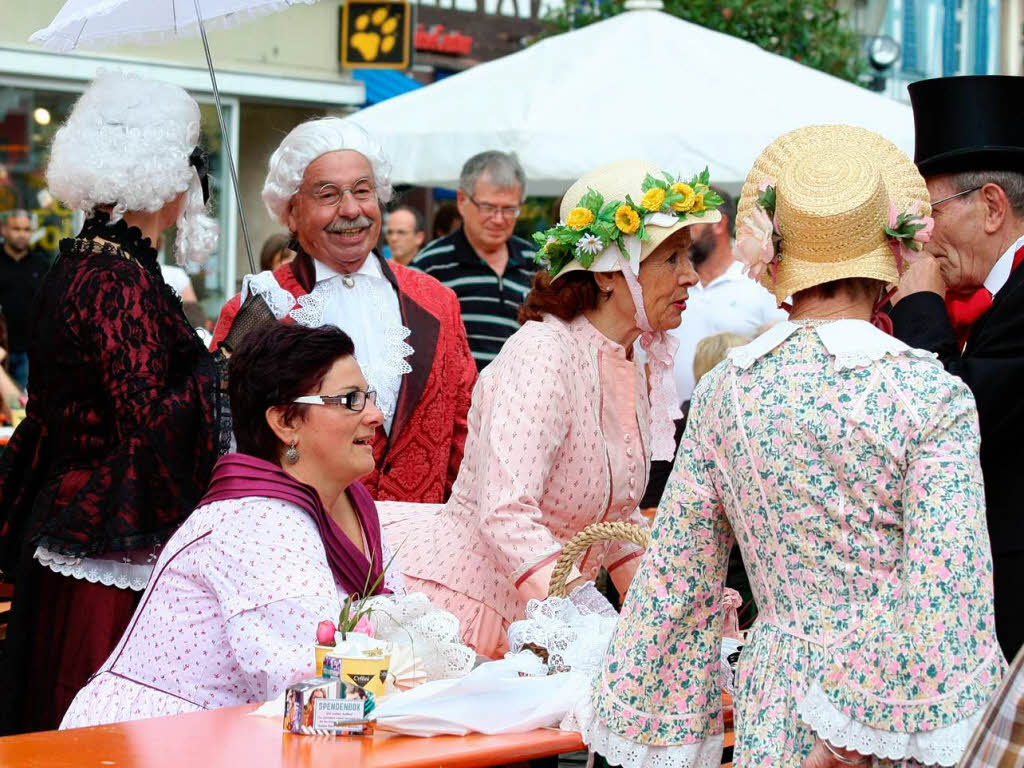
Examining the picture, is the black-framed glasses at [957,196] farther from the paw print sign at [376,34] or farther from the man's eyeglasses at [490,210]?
the paw print sign at [376,34]

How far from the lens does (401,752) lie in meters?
2.70

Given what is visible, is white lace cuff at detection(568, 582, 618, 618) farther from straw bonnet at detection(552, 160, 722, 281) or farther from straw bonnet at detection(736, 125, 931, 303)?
straw bonnet at detection(736, 125, 931, 303)

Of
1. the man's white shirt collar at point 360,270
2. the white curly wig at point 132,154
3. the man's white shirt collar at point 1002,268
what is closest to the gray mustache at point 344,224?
the man's white shirt collar at point 360,270

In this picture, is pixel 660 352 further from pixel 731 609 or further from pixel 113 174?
pixel 113 174

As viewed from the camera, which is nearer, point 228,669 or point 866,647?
point 866,647

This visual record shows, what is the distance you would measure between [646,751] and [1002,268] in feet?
4.64

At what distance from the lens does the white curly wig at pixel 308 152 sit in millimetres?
4516

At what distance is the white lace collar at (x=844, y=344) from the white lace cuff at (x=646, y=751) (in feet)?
2.18

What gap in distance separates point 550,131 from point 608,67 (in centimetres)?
68

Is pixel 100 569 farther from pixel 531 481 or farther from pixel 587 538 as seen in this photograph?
pixel 587 538

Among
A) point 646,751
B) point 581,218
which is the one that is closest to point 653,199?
point 581,218

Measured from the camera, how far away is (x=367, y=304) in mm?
4574

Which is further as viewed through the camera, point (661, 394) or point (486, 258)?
point (486, 258)

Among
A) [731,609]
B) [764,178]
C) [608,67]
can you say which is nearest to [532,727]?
[731,609]
